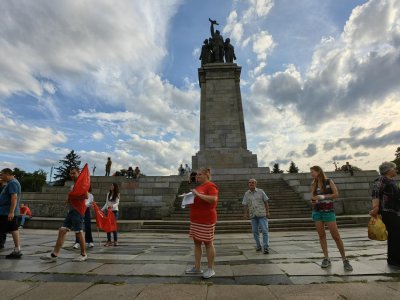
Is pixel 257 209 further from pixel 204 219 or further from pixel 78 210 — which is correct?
pixel 78 210

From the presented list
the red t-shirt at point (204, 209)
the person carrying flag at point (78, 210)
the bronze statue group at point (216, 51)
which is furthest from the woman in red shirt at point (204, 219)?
the bronze statue group at point (216, 51)

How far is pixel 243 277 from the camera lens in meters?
4.38

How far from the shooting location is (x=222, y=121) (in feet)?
85.5

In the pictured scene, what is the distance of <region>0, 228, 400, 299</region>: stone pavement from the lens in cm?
364

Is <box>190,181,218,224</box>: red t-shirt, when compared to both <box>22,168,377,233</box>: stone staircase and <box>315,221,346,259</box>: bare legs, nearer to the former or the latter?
<box>315,221,346,259</box>: bare legs

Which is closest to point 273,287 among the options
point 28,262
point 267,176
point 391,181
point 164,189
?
point 391,181

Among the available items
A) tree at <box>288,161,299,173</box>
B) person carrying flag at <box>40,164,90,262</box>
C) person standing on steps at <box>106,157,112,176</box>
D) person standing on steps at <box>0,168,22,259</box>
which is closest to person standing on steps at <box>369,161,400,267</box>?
person carrying flag at <box>40,164,90,262</box>

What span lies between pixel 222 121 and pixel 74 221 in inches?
830

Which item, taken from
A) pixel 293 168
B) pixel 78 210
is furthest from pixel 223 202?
pixel 293 168

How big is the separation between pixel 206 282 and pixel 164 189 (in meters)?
13.1

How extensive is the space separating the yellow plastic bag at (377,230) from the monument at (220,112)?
19.1m

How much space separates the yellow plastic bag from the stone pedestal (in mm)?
19053

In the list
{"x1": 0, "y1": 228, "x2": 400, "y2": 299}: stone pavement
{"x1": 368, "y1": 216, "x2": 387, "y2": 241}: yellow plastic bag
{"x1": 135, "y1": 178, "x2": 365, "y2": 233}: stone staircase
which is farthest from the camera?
{"x1": 135, "y1": 178, "x2": 365, "y2": 233}: stone staircase

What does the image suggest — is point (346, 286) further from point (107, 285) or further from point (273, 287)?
point (107, 285)
